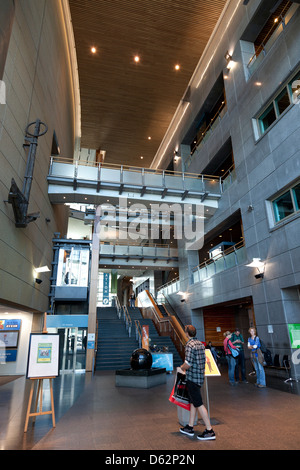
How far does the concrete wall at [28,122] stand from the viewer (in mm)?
8469

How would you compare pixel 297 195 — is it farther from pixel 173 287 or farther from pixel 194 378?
pixel 173 287

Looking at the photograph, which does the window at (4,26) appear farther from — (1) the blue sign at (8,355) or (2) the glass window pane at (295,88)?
(1) the blue sign at (8,355)

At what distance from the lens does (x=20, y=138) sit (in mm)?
9484

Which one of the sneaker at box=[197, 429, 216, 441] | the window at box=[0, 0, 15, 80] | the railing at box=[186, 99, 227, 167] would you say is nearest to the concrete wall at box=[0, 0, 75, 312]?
the window at box=[0, 0, 15, 80]

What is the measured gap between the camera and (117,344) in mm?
14789

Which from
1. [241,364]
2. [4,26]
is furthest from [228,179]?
[4,26]

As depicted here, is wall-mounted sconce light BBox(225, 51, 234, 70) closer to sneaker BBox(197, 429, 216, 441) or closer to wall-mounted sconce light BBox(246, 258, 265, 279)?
wall-mounted sconce light BBox(246, 258, 265, 279)

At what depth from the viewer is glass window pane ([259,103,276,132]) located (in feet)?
39.2

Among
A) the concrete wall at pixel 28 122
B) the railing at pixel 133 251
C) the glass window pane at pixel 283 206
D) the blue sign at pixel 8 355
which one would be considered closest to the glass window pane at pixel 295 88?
the glass window pane at pixel 283 206

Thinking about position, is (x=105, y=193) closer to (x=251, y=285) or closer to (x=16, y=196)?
(x=16, y=196)

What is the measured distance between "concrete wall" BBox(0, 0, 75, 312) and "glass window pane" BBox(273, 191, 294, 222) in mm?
9392

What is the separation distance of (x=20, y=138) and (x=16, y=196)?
2299 millimetres

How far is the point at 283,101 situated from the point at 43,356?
38.8ft

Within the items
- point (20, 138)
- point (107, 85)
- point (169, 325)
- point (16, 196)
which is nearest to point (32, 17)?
point (20, 138)
